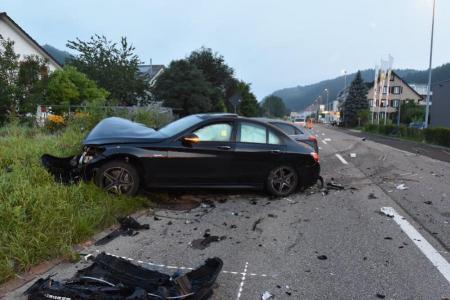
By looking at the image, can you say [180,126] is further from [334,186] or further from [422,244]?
[422,244]

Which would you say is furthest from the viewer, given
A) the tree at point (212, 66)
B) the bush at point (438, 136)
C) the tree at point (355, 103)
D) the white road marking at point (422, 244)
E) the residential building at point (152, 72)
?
the tree at point (355, 103)

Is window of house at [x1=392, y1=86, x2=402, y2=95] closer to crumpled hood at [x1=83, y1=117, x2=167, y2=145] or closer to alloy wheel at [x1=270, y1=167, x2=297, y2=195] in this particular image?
alloy wheel at [x1=270, y1=167, x2=297, y2=195]

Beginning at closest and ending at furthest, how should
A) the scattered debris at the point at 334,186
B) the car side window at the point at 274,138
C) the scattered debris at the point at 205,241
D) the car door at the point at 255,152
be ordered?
the scattered debris at the point at 205,241 < the car door at the point at 255,152 < the car side window at the point at 274,138 < the scattered debris at the point at 334,186

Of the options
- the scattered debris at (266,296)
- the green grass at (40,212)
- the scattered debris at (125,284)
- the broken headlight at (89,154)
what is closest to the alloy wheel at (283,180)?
the green grass at (40,212)

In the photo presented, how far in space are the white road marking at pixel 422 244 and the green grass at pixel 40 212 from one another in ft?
12.9

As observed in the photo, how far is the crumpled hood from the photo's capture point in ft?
24.0

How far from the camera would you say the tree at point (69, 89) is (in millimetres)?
20750

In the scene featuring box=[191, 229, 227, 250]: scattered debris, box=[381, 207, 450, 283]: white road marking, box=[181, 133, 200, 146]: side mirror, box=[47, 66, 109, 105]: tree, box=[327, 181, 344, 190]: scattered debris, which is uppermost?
box=[47, 66, 109, 105]: tree

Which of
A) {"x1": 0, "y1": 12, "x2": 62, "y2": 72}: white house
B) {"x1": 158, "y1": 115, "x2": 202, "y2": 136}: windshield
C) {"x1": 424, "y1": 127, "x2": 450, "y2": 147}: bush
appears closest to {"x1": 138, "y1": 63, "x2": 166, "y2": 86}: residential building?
{"x1": 0, "y1": 12, "x2": 62, "y2": 72}: white house

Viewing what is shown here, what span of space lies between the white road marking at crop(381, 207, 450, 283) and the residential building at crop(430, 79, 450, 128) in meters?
41.7

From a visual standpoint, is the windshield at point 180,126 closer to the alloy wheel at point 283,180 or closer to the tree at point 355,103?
the alloy wheel at point 283,180

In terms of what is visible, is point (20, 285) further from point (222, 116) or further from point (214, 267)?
point (222, 116)

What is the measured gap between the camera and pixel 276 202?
7891 mm

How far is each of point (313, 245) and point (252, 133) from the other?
126 inches
